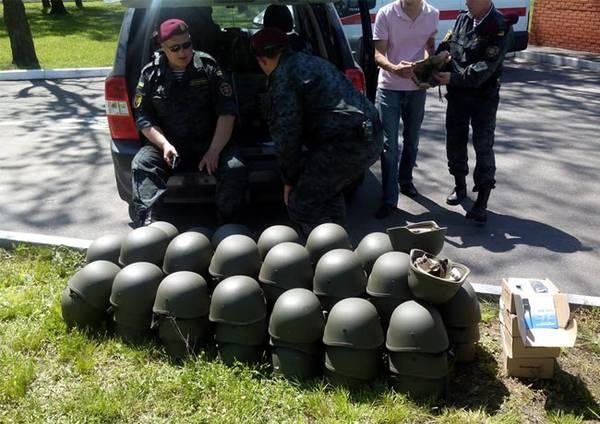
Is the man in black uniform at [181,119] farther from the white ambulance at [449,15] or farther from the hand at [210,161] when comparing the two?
the white ambulance at [449,15]

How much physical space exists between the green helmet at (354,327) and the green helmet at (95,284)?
125cm

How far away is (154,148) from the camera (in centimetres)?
457

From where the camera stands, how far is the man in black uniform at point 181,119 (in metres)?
4.43

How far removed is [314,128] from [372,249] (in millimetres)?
1107

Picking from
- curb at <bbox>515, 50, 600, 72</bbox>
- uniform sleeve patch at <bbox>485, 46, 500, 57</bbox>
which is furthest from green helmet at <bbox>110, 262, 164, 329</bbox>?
curb at <bbox>515, 50, 600, 72</bbox>

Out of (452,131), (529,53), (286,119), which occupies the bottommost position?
(529,53)

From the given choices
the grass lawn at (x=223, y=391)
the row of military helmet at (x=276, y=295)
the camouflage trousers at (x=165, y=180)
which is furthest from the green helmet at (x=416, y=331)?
the camouflage trousers at (x=165, y=180)

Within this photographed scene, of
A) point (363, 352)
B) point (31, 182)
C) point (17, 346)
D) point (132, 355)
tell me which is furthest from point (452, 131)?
point (31, 182)

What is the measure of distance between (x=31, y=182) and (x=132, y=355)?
3.42 meters

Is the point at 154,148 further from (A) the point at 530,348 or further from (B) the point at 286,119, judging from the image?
(A) the point at 530,348

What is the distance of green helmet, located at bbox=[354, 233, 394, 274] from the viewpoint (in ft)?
11.4

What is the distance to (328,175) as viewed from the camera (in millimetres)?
4352

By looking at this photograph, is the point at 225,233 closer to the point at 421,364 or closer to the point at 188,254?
the point at 188,254

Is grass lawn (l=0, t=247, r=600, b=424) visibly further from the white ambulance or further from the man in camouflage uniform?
the white ambulance
